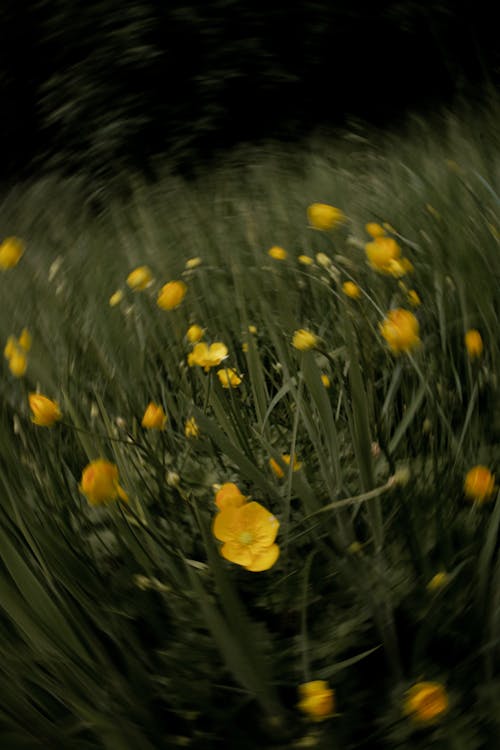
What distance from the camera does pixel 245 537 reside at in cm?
66

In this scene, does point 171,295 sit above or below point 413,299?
above

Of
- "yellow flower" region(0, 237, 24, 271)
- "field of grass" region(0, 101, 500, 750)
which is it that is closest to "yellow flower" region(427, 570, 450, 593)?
"field of grass" region(0, 101, 500, 750)

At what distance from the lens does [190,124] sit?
3.03m

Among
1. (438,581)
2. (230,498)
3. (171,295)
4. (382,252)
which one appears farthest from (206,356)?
(438,581)

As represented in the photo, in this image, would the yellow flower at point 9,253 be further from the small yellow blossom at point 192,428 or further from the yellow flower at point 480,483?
the yellow flower at point 480,483

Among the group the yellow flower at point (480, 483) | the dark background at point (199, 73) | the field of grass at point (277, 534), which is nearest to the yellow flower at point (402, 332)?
the field of grass at point (277, 534)

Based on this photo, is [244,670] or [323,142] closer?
[244,670]

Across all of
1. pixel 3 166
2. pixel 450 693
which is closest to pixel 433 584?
pixel 450 693

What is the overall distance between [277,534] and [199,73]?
106 inches

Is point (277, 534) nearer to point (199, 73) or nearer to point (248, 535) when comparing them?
point (248, 535)

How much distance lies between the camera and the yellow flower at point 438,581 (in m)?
0.65

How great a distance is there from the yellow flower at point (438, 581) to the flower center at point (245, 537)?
0.19 meters

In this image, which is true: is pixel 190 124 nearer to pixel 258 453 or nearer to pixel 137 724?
pixel 258 453

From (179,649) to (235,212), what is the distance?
5.35ft
